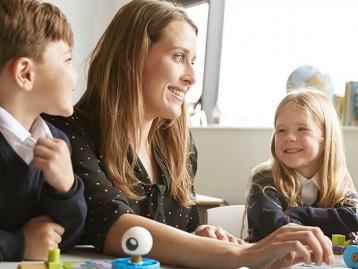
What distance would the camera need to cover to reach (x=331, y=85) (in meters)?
3.11

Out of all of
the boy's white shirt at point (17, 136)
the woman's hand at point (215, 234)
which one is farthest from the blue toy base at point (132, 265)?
the woman's hand at point (215, 234)

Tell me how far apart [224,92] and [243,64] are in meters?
0.34

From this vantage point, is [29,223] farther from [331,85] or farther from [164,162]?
[331,85]

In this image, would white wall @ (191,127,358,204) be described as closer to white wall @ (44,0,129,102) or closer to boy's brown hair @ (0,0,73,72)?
white wall @ (44,0,129,102)

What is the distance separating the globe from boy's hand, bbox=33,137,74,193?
2227 millimetres

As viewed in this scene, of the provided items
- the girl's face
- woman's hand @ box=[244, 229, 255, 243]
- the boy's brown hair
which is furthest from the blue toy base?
the girl's face

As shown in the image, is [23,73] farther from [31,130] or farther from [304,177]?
[304,177]

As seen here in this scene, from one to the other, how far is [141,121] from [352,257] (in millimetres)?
690

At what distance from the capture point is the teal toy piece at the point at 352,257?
3.93 feet

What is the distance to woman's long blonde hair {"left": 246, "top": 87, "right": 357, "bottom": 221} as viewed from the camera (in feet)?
7.16

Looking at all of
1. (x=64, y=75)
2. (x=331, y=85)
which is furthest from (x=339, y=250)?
(x=331, y=85)

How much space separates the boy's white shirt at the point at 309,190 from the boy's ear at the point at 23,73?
137 cm

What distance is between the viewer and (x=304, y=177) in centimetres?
227

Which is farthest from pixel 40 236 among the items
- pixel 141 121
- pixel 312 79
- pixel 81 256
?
pixel 312 79
